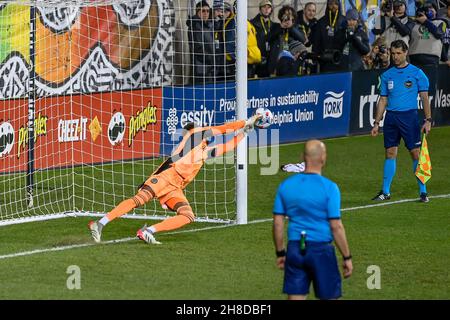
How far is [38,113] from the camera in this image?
2062cm

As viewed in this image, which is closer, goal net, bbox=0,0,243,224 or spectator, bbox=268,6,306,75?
goal net, bbox=0,0,243,224

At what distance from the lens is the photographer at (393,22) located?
2930 centimetres

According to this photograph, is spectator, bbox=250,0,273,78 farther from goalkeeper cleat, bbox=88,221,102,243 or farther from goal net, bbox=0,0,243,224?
goalkeeper cleat, bbox=88,221,102,243

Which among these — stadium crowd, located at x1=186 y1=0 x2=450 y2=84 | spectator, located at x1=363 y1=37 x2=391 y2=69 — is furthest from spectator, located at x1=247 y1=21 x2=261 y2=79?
spectator, located at x1=363 y1=37 x2=391 y2=69

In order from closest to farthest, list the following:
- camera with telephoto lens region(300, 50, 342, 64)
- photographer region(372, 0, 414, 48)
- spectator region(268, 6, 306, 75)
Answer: spectator region(268, 6, 306, 75)
camera with telephoto lens region(300, 50, 342, 64)
photographer region(372, 0, 414, 48)

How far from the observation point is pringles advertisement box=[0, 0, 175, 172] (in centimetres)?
2036

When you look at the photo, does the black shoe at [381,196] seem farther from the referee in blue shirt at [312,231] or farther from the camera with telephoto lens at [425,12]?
the camera with telephoto lens at [425,12]

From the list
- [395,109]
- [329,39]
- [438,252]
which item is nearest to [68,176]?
[395,109]

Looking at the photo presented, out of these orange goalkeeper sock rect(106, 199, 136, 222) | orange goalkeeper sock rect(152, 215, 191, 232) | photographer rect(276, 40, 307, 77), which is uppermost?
photographer rect(276, 40, 307, 77)

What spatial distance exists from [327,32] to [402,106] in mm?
8537

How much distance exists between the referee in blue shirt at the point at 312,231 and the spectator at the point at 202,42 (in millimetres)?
9263
